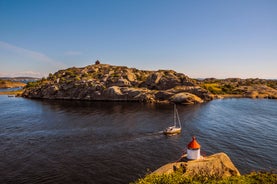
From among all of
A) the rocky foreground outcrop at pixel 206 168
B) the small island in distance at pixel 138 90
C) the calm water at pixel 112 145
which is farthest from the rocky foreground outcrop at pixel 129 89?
the rocky foreground outcrop at pixel 206 168

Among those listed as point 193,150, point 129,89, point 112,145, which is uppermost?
point 129,89

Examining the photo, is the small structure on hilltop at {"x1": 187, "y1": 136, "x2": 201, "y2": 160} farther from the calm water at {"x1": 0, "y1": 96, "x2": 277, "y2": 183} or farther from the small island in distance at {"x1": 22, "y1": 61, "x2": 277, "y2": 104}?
the small island in distance at {"x1": 22, "y1": 61, "x2": 277, "y2": 104}

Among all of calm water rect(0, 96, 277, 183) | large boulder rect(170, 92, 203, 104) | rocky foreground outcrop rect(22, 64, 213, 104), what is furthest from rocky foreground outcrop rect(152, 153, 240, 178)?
rocky foreground outcrop rect(22, 64, 213, 104)

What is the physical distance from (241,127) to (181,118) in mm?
21758

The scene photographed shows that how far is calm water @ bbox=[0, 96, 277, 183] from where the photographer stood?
36.5 meters

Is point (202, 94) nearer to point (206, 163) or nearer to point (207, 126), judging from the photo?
point (207, 126)

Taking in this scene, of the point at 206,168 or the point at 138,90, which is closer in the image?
the point at 206,168

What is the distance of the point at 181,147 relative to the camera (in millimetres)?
48375

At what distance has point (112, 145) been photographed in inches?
1922

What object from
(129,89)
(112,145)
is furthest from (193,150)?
(129,89)

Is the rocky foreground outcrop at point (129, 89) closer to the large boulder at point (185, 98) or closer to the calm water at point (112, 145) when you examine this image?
the large boulder at point (185, 98)

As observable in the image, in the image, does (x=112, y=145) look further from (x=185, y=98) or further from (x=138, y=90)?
(x=138, y=90)

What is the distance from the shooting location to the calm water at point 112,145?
36531 millimetres

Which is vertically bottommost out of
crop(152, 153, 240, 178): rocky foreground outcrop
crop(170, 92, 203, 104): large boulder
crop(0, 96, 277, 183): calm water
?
crop(0, 96, 277, 183): calm water
